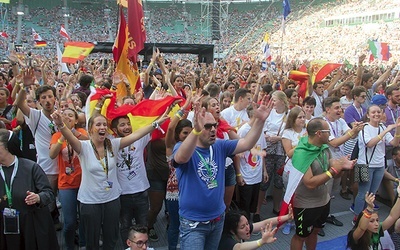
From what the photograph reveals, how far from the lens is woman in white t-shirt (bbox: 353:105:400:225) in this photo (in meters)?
4.25

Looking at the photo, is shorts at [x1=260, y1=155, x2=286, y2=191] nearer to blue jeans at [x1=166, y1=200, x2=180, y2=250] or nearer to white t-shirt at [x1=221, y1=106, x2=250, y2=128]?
white t-shirt at [x1=221, y1=106, x2=250, y2=128]

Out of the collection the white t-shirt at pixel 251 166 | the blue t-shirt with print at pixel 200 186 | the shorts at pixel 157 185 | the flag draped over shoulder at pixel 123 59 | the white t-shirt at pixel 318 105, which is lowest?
the shorts at pixel 157 185

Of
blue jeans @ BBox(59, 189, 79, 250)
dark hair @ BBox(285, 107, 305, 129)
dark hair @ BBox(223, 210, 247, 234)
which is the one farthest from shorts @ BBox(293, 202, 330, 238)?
blue jeans @ BBox(59, 189, 79, 250)

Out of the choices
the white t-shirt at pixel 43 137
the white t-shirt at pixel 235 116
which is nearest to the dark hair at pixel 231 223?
the white t-shirt at pixel 235 116

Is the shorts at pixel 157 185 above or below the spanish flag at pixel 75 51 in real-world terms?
below

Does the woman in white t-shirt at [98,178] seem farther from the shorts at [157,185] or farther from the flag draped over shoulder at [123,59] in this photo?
the flag draped over shoulder at [123,59]

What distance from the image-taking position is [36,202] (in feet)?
8.67

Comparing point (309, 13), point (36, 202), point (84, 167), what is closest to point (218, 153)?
point (84, 167)

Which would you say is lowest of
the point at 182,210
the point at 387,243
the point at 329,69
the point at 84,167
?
the point at 387,243

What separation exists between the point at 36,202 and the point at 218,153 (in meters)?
1.42

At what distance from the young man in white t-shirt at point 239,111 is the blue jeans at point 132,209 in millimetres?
1747

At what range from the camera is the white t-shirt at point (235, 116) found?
4.77 meters

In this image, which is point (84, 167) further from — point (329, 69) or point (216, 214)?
point (329, 69)

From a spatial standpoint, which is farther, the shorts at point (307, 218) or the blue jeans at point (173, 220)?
the blue jeans at point (173, 220)
